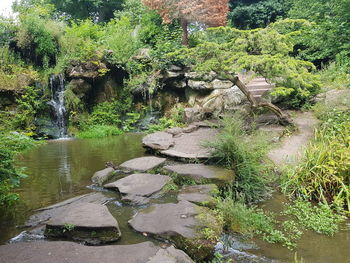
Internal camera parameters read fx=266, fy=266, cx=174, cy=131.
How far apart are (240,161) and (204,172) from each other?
658 mm

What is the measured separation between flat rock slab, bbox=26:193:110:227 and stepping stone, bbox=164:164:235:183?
48.0 inches

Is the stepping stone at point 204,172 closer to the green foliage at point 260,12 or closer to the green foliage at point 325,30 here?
the green foliage at point 325,30

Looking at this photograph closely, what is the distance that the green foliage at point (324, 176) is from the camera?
13.3ft

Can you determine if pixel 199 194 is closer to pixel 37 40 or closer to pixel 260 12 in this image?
pixel 37 40

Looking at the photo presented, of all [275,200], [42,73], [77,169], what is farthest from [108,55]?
[275,200]

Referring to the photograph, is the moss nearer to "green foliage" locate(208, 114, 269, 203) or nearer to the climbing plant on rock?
"green foliage" locate(208, 114, 269, 203)

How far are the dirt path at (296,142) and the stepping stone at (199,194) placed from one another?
7.07ft

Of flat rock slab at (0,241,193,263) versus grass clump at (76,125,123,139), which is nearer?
flat rock slab at (0,241,193,263)

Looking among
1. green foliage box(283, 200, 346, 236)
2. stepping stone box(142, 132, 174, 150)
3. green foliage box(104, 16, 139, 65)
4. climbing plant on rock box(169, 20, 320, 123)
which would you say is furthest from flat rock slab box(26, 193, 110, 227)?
green foliage box(104, 16, 139, 65)

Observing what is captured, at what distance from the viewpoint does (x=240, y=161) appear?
169 inches

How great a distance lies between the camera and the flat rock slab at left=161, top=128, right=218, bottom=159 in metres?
4.83

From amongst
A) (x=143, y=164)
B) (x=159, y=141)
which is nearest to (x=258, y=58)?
(x=159, y=141)

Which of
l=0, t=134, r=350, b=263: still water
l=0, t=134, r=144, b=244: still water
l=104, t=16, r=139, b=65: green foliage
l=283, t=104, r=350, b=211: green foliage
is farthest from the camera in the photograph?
l=104, t=16, r=139, b=65: green foliage

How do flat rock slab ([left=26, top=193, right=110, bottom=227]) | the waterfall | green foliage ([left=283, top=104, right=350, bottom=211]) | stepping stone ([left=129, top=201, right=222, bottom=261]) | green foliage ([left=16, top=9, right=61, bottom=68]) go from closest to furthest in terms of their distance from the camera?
1. stepping stone ([left=129, top=201, right=222, bottom=261])
2. flat rock slab ([left=26, top=193, right=110, bottom=227])
3. green foliage ([left=283, top=104, right=350, bottom=211])
4. the waterfall
5. green foliage ([left=16, top=9, right=61, bottom=68])
